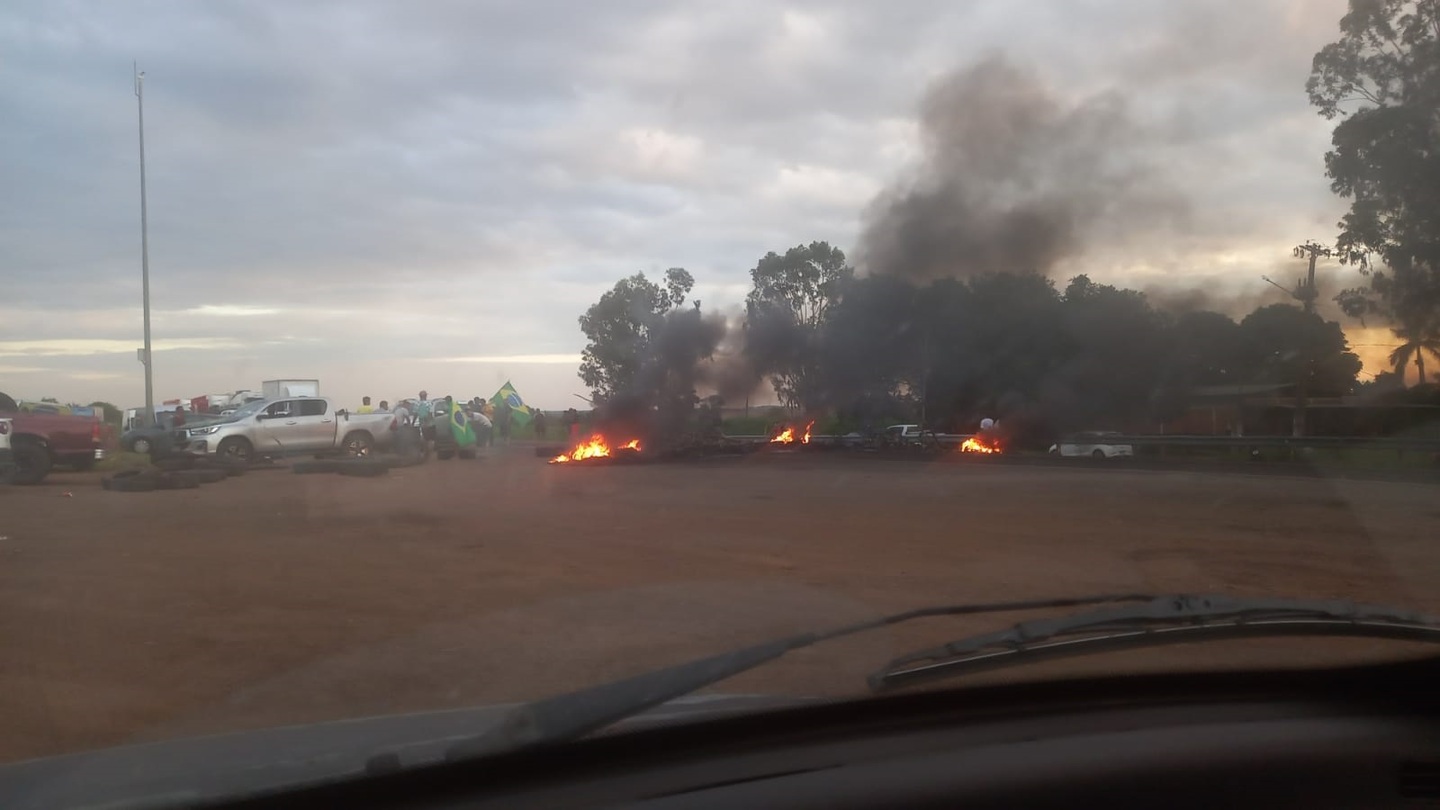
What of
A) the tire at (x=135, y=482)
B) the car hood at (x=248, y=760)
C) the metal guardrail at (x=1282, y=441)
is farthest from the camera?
the metal guardrail at (x=1282, y=441)

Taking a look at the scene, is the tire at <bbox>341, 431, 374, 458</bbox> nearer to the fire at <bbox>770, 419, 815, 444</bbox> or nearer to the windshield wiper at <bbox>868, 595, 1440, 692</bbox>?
the fire at <bbox>770, 419, 815, 444</bbox>

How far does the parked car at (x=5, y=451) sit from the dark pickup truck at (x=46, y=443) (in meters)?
0.05

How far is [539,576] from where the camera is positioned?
10000mm

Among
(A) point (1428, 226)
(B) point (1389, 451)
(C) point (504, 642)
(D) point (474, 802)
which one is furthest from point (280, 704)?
(B) point (1389, 451)

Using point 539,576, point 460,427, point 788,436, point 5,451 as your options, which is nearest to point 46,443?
point 5,451

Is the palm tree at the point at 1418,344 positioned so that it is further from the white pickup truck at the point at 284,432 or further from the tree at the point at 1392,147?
the white pickup truck at the point at 284,432

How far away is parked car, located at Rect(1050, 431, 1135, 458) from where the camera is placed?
32188mm

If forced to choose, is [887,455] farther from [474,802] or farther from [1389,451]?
[474,802]

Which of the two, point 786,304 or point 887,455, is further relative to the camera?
point 786,304

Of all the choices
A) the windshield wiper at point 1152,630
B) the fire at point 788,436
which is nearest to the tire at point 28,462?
the fire at point 788,436

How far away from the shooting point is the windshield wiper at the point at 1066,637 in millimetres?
2750

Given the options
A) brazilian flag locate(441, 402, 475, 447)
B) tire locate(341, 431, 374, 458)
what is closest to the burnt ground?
tire locate(341, 431, 374, 458)

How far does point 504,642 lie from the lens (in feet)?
23.7

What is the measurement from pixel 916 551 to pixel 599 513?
18.6 ft
